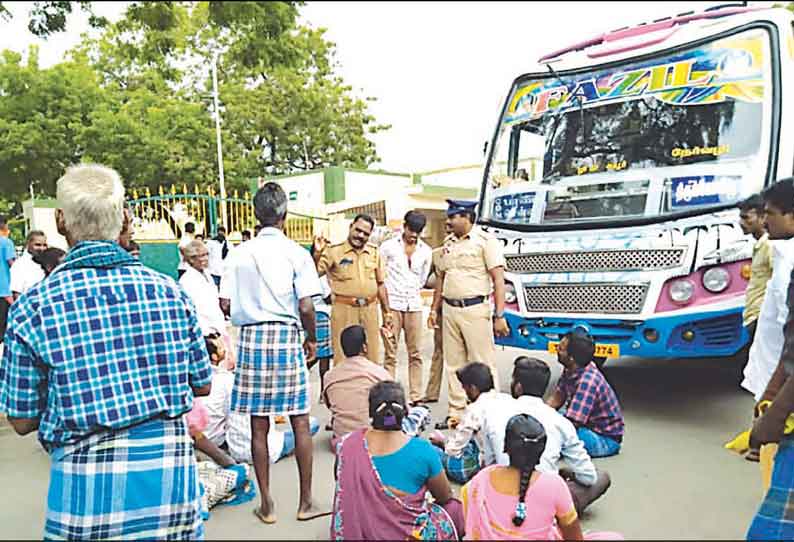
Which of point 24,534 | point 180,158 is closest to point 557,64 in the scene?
point 24,534

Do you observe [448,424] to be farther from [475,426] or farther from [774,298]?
[774,298]

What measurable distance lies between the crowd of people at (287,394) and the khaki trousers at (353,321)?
0.02 m

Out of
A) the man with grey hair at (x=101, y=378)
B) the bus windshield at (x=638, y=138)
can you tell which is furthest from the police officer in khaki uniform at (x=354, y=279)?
the man with grey hair at (x=101, y=378)

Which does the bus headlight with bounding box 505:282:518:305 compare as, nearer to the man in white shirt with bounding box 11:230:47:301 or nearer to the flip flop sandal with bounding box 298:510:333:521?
the flip flop sandal with bounding box 298:510:333:521

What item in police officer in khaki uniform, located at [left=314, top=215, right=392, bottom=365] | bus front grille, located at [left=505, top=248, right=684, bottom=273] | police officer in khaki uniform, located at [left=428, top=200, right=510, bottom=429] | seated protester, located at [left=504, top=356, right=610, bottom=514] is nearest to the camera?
seated protester, located at [left=504, top=356, right=610, bottom=514]

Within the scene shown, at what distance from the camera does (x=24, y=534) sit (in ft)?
10.3

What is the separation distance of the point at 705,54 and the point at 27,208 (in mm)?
12356

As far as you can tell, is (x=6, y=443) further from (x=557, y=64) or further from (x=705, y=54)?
(x=705, y=54)

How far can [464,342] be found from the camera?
4.95 meters

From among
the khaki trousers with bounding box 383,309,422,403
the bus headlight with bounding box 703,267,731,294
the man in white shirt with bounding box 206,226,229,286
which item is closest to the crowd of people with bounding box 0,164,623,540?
the khaki trousers with bounding box 383,309,422,403

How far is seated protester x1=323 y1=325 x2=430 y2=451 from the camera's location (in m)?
4.05

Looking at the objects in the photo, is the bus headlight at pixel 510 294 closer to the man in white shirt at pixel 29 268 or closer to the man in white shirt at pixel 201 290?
the man in white shirt at pixel 201 290

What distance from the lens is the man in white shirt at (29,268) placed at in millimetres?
5854

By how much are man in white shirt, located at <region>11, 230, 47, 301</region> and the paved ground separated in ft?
4.27
